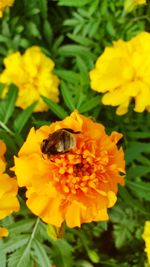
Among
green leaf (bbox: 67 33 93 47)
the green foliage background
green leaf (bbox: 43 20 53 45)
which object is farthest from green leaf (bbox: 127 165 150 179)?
green leaf (bbox: 43 20 53 45)

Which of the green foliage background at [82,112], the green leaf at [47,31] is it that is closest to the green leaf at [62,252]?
the green foliage background at [82,112]

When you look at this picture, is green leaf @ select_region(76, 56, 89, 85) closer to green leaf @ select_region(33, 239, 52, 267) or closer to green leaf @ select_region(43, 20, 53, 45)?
green leaf @ select_region(43, 20, 53, 45)

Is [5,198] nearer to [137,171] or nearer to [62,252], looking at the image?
[62,252]

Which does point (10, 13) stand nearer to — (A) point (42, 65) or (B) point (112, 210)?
(A) point (42, 65)

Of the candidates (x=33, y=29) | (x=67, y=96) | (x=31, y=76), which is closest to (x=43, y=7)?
(x=33, y=29)

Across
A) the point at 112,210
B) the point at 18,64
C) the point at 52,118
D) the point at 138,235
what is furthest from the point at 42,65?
the point at 138,235

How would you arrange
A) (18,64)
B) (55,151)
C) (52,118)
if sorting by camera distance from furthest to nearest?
(52,118) → (18,64) → (55,151)

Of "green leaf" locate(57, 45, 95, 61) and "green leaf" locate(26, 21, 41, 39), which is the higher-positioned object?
"green leaf" locate(26, 21, 41, 39)
